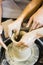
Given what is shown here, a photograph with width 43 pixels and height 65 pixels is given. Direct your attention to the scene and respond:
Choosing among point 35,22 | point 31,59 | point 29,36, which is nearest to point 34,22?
point 35,22

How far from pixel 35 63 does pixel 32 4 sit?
1.82 ft

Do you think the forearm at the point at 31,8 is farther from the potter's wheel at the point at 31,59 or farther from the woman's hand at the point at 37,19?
the potter's wheel at the point at 31,59

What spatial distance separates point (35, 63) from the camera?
5.60ft

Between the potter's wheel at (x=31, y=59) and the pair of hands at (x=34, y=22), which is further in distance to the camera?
the potter's wheel at (x=31, y=59)

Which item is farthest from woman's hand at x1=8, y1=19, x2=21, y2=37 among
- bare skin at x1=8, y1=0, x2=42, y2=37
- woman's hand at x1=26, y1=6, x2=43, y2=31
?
woman's hand at x1=26, y1=6, x2=43, y2=31

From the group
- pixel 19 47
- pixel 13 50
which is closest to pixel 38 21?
pixel 19 47

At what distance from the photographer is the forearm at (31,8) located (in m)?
1.48

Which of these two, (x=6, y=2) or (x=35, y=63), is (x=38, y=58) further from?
(x=6, y=2)

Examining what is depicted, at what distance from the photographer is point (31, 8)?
4.90 ft

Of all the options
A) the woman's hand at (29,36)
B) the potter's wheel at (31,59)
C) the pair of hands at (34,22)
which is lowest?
the potter's wheel at (31,59)

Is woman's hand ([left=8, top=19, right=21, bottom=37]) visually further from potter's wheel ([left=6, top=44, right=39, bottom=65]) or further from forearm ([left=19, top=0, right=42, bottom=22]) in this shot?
potter's wheel ([left=6, top=44, right=39, bottom=65])

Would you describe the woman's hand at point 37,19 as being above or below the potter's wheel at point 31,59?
above

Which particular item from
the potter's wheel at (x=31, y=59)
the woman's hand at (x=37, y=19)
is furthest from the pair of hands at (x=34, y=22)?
the potter's wheel at (x=31, y=59)

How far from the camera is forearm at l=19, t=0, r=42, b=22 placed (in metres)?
1.48
